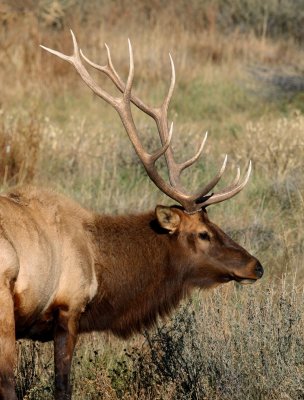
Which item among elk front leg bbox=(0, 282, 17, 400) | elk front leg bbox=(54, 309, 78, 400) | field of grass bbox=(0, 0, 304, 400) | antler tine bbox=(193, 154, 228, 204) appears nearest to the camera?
elk front leg bbox=(0, 282, 17, 400)

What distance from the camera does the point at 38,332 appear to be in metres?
5.46

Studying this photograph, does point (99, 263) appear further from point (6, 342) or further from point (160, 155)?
point (6, 342)

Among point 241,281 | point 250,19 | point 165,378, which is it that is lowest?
point 165,378

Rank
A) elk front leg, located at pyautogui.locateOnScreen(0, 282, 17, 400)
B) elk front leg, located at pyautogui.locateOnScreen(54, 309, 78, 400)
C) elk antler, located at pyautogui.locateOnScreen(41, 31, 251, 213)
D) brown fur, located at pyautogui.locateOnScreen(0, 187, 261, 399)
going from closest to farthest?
elk front leg, located at pyautogui.locateOnScreen(0, 282, 17, 400) < brown fur, located at pyautogui.locateOnScreen(0, 187, 261, 399) < elk front leg, located at pyautogui.locateOnScreen(54, 309, 78, 400) < elk antler, located at pyautogui.locateOnScreen(41, 31, 251, 213)

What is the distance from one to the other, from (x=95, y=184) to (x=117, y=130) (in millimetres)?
2821

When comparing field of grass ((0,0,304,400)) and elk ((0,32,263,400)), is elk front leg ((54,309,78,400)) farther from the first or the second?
field of grass ((0,0,304,400))

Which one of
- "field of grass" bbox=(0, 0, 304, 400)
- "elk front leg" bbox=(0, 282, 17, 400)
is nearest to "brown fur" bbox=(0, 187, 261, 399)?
"elk front leg" bbox=(0, 282, 17, 400)

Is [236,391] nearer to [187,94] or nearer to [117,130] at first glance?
[117,130]

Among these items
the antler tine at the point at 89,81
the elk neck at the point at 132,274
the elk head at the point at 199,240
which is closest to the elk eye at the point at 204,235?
the elk head at the point at 199,240

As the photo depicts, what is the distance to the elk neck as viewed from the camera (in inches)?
229

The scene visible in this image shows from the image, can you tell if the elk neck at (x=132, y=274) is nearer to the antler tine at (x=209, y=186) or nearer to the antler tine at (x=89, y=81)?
the antler tine at (x=209, y=186)

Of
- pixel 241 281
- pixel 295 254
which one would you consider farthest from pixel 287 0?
pixel 241 281

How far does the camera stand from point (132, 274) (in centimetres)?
601

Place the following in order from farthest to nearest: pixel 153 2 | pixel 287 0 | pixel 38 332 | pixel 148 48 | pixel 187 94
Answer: pixel 287 0 < pixel 153 2 < pixel 148 48 < pixel 187 94 < pixel 38 332
